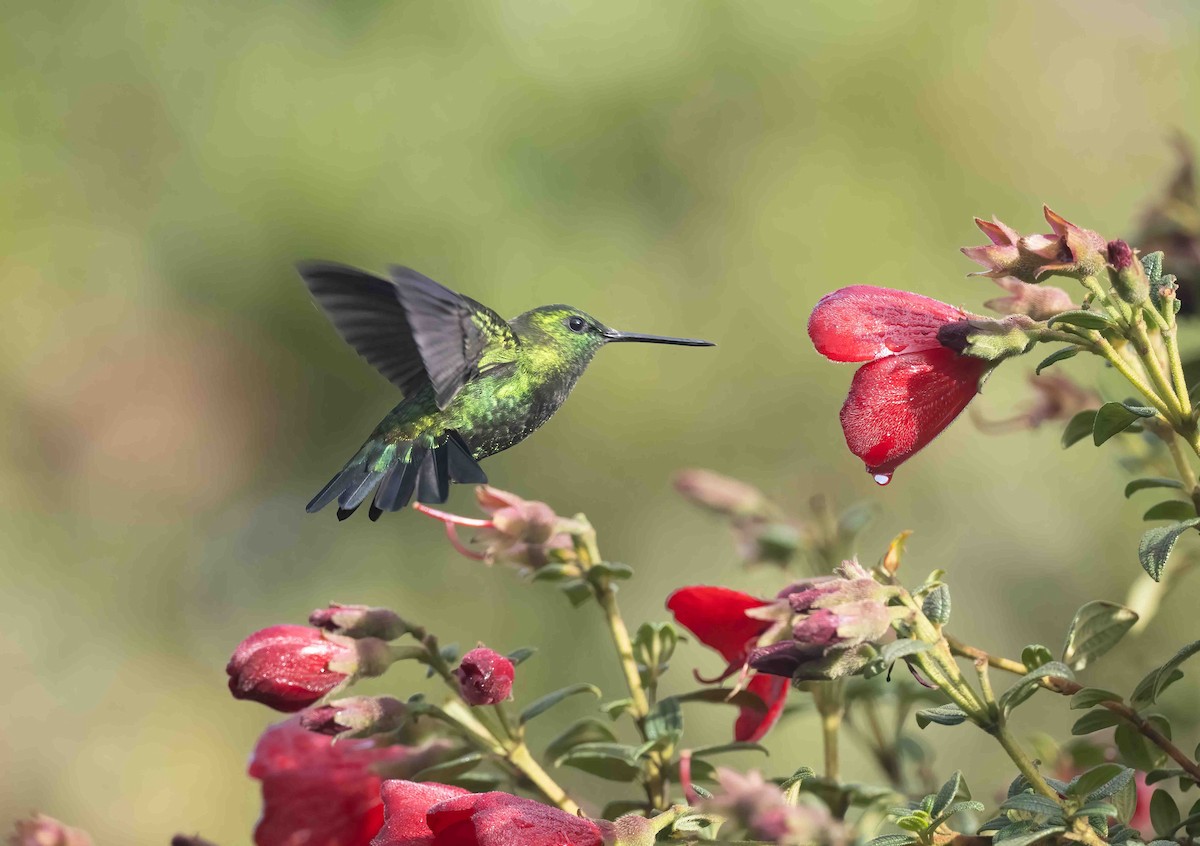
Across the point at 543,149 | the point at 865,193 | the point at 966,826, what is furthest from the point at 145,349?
the point at 966,826

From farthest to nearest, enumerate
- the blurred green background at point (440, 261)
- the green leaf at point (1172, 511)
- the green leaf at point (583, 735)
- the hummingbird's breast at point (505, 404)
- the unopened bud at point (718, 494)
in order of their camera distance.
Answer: the blurred green background at point (440, 261)
the unopened bud at point (718, 494)
the hummingbird's breast at point (505, 404)
the green leaf at point (583, 735)
the green leaf at point (1172, 511)

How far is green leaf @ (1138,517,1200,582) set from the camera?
636mm

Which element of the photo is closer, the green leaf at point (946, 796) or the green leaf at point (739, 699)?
the green leaf at point (946, 796)

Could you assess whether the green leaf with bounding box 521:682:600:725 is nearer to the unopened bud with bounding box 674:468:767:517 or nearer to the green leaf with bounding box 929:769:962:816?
the green leaf with bounding box 929:769:962:816

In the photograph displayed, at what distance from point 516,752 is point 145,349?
353 centimetres

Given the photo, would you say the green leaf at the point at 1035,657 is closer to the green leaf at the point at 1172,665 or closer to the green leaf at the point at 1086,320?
the green leaf at the point at 1172,665

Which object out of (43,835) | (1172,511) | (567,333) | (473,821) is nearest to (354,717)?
(473,821)

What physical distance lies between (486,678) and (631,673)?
0.11 meters

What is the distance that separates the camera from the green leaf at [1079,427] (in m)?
0.79

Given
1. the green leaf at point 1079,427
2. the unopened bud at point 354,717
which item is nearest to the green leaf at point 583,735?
the unopened bud at point 354,717

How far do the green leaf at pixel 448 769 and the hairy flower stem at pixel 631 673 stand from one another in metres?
0.09

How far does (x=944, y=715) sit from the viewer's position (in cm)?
67

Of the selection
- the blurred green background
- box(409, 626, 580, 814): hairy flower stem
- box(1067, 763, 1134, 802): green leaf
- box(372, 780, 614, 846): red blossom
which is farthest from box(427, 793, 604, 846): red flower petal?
the blurred green background

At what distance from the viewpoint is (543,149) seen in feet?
13.2
